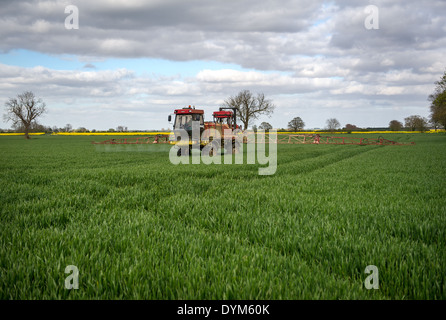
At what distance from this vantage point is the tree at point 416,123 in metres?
115

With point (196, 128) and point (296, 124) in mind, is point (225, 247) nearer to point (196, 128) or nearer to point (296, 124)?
point (196, 128)

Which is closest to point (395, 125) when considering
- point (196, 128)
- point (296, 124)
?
point (296, 124)

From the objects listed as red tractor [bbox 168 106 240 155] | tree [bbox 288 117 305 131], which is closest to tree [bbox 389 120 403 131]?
tree [bbox 288 117 305 131]

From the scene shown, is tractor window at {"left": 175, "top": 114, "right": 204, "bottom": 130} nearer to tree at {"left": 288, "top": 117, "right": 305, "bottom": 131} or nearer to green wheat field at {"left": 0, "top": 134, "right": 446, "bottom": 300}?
green wheat field at {"left": 0, "top": 134, "right": 446, "bottom": 300}

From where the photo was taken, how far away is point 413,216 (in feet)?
17.1

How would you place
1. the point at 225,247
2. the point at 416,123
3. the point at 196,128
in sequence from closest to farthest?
the point at 225,247 → the point at 196,128 → the point at 416,123

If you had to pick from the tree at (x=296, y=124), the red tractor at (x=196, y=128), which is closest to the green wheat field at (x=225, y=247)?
the red tractor at (x=196, y=128)

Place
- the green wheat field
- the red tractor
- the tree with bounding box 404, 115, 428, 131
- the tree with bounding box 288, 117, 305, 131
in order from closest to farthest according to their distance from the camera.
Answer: the green wheat field, the red tractor, the tree with bounding box 404, 115, 428, 131, the tree with bounding box 288, 117, 305, 131

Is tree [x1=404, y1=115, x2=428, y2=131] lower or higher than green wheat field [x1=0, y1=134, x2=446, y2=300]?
higher

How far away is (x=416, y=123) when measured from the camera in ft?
394

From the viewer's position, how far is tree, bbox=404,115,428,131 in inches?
4530

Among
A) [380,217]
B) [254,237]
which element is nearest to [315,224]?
[254,237]
